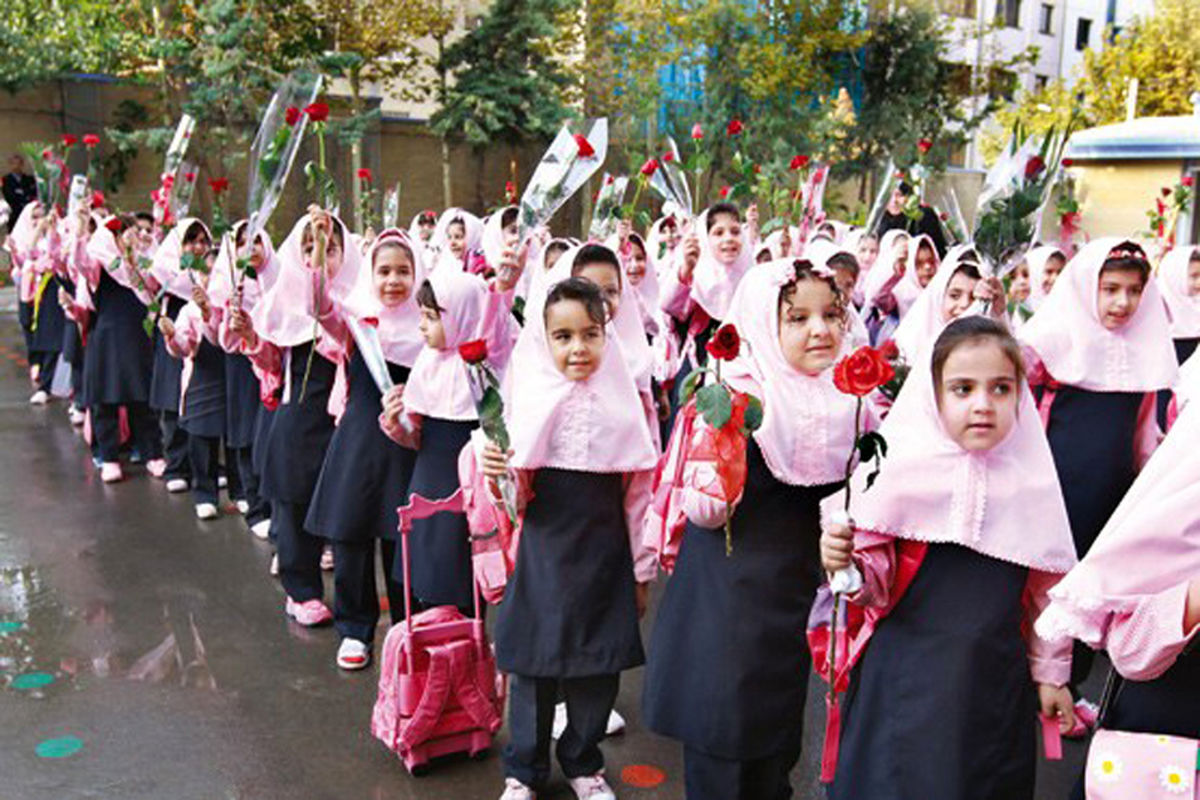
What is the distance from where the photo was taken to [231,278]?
5078 millimetres

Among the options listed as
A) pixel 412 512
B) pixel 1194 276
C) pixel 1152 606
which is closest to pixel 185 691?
pixel 412 512

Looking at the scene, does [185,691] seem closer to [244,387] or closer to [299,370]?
[299,370]

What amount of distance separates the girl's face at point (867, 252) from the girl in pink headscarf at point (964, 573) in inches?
206

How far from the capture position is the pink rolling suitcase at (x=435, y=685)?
11.7ft

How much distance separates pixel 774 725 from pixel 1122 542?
1.10m

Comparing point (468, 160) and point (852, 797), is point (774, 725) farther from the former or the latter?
point (468, 160)

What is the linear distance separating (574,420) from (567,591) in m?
0.49

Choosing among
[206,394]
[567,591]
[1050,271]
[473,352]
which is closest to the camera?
[473,352]

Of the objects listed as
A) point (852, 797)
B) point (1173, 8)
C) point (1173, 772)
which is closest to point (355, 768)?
point (852, 797)

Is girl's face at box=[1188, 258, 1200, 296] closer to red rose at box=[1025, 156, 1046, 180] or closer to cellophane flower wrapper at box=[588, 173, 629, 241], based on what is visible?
red rose at box=[1025, 156, 1046, 180]

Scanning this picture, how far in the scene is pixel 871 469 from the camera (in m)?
2.47

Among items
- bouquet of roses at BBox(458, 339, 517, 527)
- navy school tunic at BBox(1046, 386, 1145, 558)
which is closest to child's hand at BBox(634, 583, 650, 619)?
bouquet of roses at BBox(458, 339, 517, 527)

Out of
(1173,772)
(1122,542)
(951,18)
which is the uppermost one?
(951,18)

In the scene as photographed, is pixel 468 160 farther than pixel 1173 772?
Yes
